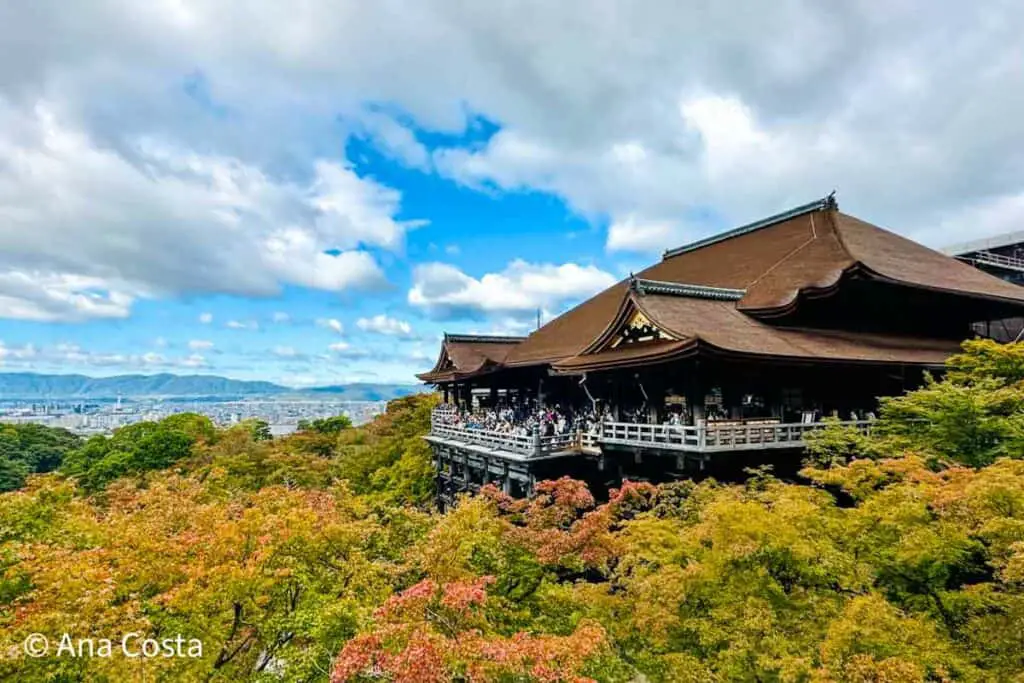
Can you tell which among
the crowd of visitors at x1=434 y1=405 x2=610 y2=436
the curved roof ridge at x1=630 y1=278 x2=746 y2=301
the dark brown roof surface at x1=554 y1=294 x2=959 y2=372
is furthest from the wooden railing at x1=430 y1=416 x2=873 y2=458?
the curved roof ridge at x1=630 y1=278 x2=746 y2=301

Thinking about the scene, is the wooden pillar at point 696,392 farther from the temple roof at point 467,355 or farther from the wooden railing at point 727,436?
the temple roof at point 467,355

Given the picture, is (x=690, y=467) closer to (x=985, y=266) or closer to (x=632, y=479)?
(x=632, y=479)

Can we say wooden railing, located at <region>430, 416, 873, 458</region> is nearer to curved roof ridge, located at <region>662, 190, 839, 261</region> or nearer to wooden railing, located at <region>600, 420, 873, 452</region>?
wooden railing, located at <region>600, 420, 873, 452</region>

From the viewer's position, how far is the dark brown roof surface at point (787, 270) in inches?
765

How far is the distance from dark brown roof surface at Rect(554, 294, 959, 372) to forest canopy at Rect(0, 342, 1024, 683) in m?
4.34

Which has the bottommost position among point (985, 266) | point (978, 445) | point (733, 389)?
point (978, 445)

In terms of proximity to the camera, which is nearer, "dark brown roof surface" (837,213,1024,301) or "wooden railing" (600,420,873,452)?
"wooden railing" (600,420,873,452)

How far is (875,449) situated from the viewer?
13.2m

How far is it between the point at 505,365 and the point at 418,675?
20.5m

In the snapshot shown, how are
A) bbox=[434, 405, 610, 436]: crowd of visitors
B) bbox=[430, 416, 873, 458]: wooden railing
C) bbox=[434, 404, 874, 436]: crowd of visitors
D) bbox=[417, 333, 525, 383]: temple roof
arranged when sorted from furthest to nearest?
bbox=[417, 333, 525, 383]: temple roof, bbox=[434, 405, 610, 436]: crowd of visitors, bbox=[434, 404, 874, 436]: crowd of visitors, bbox=[430, 416, 873, 458]: wooden railing

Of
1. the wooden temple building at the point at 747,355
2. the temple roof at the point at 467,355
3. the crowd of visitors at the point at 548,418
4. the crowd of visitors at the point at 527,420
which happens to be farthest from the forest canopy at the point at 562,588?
the temple roof at the point at 467,355

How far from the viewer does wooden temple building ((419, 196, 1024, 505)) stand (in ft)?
50.2

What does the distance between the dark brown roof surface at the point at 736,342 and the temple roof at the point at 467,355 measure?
9.04m

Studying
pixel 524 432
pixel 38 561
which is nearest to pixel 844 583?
pixel 38 561
